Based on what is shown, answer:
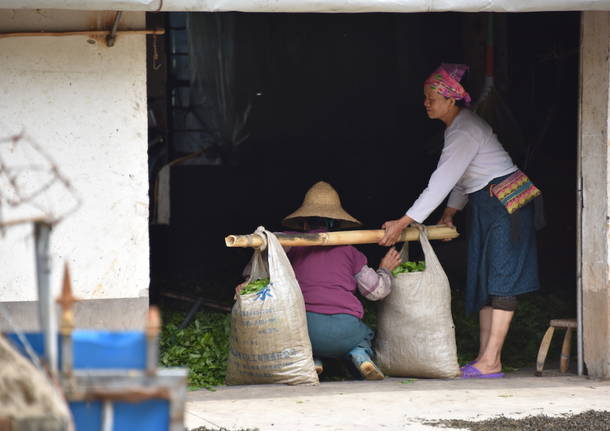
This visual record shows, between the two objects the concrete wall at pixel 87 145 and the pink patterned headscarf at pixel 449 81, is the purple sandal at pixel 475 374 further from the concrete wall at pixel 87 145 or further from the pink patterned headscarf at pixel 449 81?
the concrete wall at pixel 87 145

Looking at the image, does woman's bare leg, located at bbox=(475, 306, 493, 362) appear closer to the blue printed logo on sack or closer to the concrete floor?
the concrete floor

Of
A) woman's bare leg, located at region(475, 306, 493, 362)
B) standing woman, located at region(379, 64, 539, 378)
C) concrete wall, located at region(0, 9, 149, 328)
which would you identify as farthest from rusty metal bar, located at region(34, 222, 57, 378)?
woman's bare leg, located at region(475, 306, 493, 362)

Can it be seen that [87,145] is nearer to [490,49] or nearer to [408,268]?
[408,268]

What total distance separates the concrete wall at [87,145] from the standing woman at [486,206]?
1679 mm

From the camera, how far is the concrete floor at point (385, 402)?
15.7 feet

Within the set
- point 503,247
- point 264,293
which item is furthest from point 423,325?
point 264,293

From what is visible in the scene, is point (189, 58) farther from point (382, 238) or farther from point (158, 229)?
point (382, 238)

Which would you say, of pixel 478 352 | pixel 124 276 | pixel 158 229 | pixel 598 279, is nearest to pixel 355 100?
pixel 158 229

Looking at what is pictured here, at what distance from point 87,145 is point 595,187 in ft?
9.76

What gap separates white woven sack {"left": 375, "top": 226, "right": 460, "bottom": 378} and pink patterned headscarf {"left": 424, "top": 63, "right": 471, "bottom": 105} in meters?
0.95

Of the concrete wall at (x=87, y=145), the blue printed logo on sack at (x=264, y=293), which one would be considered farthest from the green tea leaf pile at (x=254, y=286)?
the concrete wall at (x=87, y=145)

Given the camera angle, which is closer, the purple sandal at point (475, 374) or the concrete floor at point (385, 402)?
the concrete floor at point (385, 402)

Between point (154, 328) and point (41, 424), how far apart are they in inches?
14.3

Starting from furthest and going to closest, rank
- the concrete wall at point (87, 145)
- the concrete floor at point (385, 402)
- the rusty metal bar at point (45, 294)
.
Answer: the concrete wall at point (87, 145) → the concrete floor at point (385, 402) → the rusty metal bar at point (45, 294)
